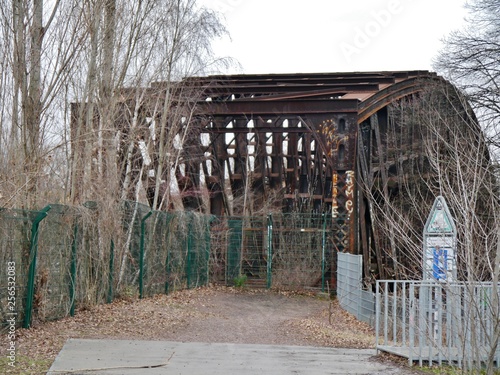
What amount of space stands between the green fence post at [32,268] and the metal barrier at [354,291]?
764 centimetres

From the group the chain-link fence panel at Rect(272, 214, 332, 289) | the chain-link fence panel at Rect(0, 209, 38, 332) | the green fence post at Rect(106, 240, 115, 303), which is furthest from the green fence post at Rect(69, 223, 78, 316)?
the chain-link fence panel at Rect(272, 214, 332, 289)

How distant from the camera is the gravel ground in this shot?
32.3ft

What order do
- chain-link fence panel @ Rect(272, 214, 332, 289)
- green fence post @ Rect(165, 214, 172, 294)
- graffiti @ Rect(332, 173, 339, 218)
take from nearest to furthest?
1. green fence post @ Rect(165, 214, 172, 294)
2. graffiti @ Rect(332, 173, 339, 218)
3. chain-link fence panel @ Rect(272, 214, 332, 289)

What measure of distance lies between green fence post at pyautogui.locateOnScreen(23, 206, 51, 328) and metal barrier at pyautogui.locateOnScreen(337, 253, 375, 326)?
7642 millimetres

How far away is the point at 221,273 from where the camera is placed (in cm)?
2250

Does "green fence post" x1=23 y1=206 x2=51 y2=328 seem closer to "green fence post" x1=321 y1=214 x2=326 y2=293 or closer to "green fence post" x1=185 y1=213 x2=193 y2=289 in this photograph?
"green fence post" x1=185 y1=213 x2=193 y2=289

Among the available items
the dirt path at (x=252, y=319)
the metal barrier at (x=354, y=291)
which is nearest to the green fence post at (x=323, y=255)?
the dirt path at (x=252, y=319)

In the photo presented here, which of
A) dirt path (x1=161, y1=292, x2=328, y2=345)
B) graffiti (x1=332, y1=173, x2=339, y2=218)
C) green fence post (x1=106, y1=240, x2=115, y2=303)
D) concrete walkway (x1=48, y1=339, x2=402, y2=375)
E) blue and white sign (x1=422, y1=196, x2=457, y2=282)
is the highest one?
graffiti (x1=332, y1=173, x2=339, y2=218)

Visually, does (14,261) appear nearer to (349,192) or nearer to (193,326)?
(193,326)

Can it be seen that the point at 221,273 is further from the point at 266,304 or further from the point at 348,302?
the point at 348,302

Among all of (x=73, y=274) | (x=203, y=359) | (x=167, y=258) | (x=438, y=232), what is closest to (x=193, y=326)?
(x=73, y=274)

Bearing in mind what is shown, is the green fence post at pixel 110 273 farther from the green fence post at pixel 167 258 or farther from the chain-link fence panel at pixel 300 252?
the chain-link fence panel at pixel 300 252

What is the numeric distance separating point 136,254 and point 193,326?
399 centimetres

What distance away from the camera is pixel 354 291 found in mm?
16812
